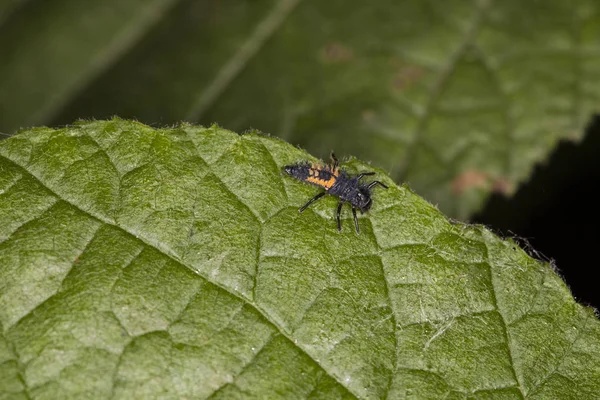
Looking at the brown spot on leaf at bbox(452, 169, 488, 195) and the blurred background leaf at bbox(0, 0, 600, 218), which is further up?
the blurred background leaf at bbox(0, 0, 600, 218)

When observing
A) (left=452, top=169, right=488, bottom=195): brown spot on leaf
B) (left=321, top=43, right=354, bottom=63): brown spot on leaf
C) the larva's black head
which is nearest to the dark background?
(left=452, top=169, right=488, bottom=195): brown spot on leaf

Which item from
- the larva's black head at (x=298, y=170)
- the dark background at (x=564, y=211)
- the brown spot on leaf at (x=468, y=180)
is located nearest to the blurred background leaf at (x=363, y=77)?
the brown spot on leaf at (x=468, y=180)

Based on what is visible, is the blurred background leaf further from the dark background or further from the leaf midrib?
the leaf midrib

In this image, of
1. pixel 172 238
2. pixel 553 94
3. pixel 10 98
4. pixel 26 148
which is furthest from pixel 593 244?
pixel 10 98

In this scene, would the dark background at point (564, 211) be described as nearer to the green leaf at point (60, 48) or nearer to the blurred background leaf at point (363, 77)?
the blurred background leaf at point (363, 77)

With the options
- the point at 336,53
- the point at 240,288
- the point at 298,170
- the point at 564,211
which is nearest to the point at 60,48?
the point at 336,53

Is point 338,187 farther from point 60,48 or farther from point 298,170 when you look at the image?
point 60,48
